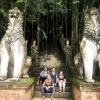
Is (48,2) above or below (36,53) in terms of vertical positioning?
above

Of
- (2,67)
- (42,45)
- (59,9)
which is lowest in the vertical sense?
(2,67)

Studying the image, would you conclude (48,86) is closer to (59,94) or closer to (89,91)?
(59,94)

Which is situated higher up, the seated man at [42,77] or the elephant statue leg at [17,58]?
the elephant statue leg at [17,58]

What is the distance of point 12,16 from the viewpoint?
11.4m

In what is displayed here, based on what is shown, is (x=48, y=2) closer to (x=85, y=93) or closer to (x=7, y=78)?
(x=7, y=78)

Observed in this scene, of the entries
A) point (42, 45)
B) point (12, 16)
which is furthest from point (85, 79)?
point (42, 45)

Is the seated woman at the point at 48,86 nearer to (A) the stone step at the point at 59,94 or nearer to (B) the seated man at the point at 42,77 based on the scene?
(A) the stone step at the point at 59,94

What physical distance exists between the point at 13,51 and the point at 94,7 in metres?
3.11

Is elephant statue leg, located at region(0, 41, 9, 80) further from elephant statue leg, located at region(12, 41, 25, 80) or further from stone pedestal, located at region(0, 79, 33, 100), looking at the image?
stone pedestal, located at region(0, 79, 33, 100)

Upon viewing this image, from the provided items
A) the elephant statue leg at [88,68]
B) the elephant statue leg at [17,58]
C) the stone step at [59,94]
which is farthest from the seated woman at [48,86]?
the elephant statue leg at [88,68]

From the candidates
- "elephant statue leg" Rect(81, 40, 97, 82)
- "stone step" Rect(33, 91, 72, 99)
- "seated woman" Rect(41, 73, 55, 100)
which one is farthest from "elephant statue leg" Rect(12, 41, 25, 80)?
"elephant statue leg" Rect(81, 40, 97, 82)

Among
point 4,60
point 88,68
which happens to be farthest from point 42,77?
point 88,68

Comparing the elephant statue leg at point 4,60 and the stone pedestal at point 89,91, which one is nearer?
the stone pedestal at point 89,91

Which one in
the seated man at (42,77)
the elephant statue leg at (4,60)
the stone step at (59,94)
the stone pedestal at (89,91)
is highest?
the elephant statue leg at (4,60)
